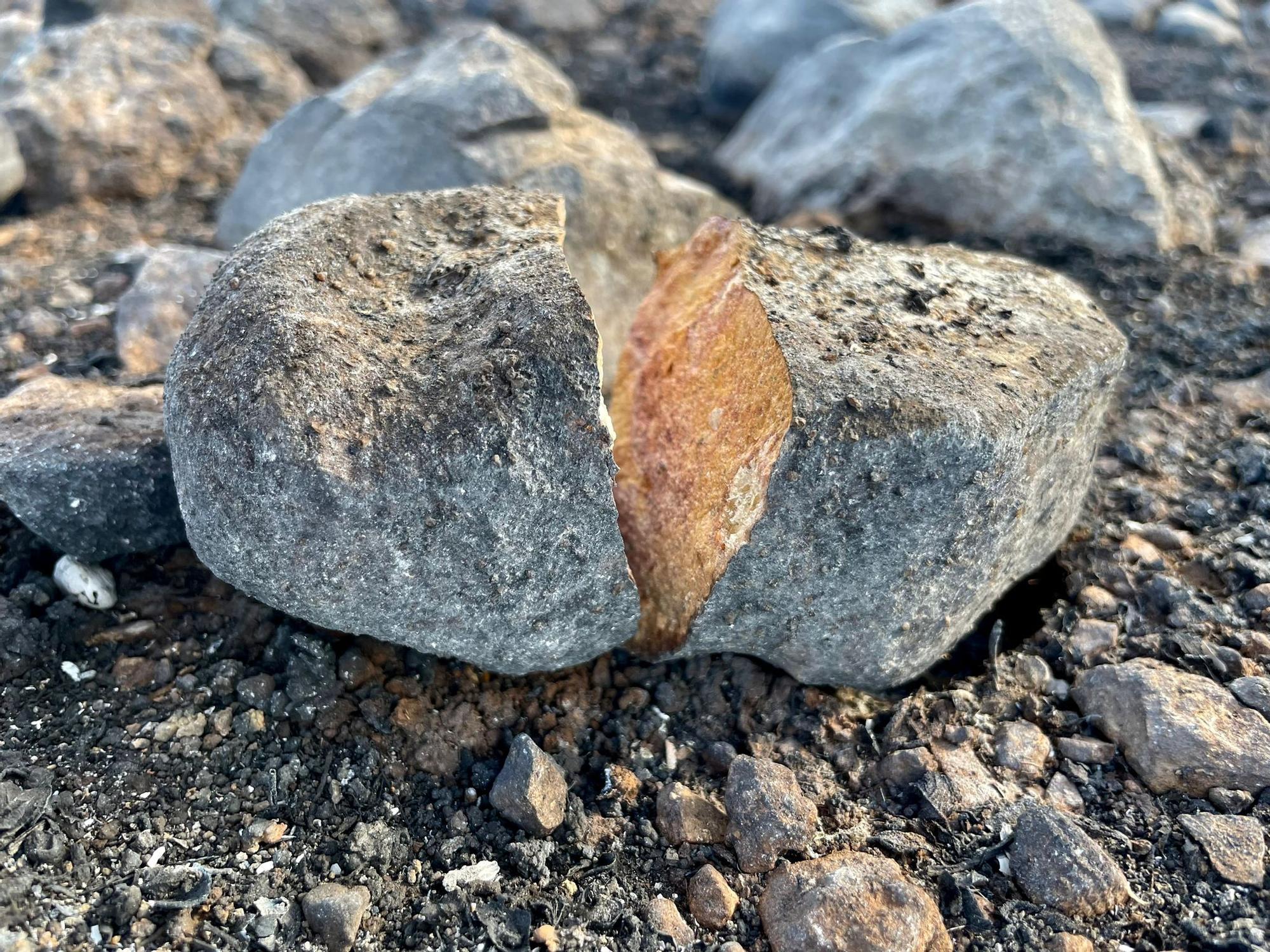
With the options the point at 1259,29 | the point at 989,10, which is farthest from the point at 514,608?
the point at 1259,29

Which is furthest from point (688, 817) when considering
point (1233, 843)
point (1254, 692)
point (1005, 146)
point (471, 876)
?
point (1005, 146)

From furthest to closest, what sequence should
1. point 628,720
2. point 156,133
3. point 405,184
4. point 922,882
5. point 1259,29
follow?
1. point 1259,29
2. point 156,133
3. point 405,184
4. point 628,720
5. point 922,882

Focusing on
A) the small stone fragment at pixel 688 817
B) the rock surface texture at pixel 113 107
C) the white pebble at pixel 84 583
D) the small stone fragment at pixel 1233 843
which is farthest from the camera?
the rock surface texture at pixel 113 107

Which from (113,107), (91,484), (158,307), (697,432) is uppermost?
(697,432)

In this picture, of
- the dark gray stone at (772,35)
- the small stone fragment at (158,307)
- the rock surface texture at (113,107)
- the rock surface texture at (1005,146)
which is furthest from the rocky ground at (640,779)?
the dark gray stone at (772,35)

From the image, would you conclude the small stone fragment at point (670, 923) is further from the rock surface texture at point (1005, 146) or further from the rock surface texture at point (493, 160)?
the rock surface texture at point (1005, 146)

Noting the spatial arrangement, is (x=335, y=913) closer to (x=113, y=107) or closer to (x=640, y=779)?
(x=640, y=779)

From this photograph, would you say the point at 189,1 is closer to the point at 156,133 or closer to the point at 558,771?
the point at 156,133
